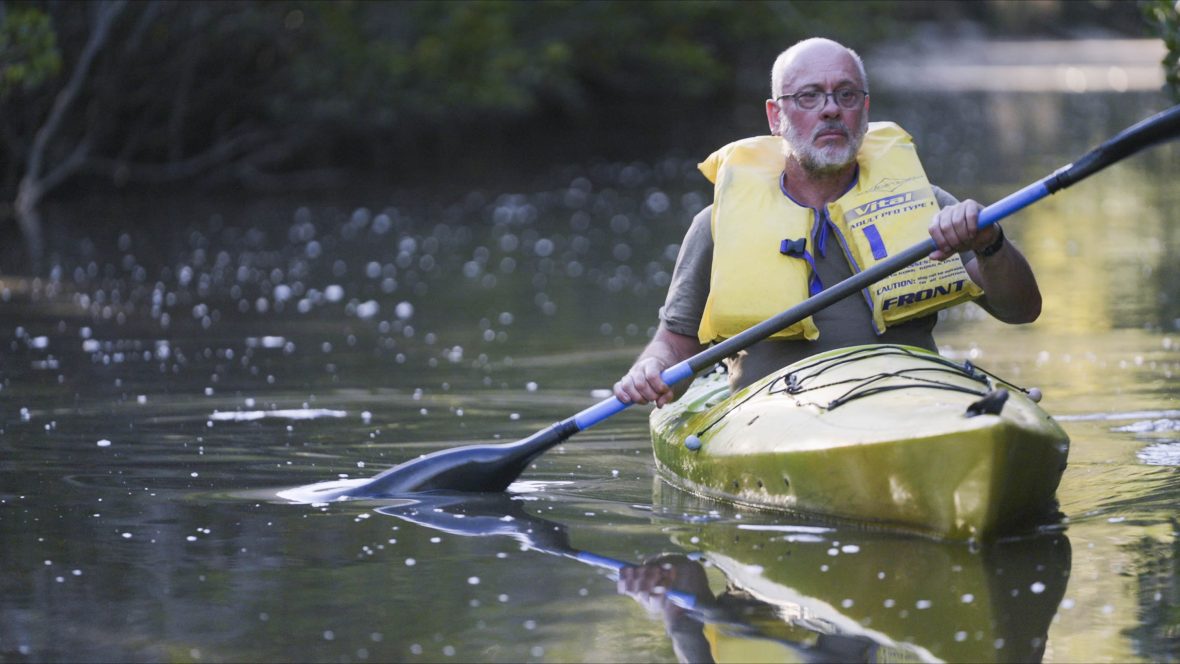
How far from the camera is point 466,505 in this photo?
199 inches

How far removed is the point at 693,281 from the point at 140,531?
162 cm

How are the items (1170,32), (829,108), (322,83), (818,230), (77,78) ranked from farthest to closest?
(322,83), (77,78), (1170,32), (818,230), (829,108)

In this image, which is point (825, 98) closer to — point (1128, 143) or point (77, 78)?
point (1128, 143)

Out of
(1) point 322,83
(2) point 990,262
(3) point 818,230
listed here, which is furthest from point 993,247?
(1) point 322,83

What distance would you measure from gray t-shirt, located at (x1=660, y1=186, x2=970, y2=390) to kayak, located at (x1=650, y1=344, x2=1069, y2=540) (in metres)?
0.18

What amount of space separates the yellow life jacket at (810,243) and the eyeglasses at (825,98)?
0.63 ft

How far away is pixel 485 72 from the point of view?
62.9 feet

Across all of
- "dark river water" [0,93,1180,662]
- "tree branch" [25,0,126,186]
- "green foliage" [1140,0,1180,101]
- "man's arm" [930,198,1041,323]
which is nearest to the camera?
"dark river water" [0,93,1180,662]

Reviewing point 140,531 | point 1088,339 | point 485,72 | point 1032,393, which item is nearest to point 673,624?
point 1032,393

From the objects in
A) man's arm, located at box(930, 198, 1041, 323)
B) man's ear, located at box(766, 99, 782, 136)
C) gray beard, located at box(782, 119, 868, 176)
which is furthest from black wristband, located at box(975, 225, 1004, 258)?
man's ear, located at box(766, 99, 782, 136)

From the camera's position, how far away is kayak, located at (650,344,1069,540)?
13.5ft

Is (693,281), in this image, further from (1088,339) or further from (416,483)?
(1088,339)

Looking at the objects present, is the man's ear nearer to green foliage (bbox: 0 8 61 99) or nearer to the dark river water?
the dark river water

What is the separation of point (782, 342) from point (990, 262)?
2.28 feet
